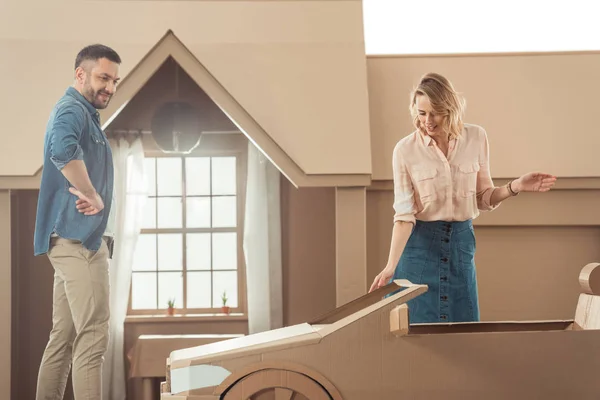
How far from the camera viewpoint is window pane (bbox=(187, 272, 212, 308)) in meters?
5.85

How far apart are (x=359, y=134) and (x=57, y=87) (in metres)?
1.80

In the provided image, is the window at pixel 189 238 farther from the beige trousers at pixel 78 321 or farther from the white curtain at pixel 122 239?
the beige trousers at pixel 78 321

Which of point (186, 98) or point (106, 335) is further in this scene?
point (186, 98)

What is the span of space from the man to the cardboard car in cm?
85

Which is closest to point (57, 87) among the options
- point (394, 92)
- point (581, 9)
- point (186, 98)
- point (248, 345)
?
point (186, 98)

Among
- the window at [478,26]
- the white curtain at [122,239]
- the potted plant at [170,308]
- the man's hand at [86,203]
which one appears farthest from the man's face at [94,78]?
the potted plant at [170,308]

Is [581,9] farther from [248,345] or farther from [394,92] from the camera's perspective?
[248,345]

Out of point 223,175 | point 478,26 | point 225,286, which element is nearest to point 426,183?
point 478,26

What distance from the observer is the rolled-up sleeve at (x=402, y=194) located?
9.15 ft

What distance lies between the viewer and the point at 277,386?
2.07 m

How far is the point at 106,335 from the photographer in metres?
2.89

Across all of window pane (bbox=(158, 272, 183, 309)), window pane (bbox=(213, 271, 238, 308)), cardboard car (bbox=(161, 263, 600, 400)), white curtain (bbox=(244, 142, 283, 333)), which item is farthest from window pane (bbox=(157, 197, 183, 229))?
cardboard car (bbox=(161, 263, 600, 400))

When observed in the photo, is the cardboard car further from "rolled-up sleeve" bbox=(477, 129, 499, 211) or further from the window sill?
the window sill

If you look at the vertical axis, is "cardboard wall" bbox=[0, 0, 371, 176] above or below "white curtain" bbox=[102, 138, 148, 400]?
above
